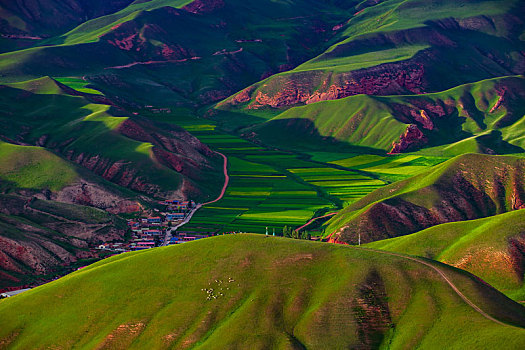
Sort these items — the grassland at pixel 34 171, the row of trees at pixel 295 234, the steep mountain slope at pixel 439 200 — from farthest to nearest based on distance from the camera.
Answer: the grassland at pixel 34 171 < the steep mountain slope at pixel 439 200 < the row of trees at pixel 295 234

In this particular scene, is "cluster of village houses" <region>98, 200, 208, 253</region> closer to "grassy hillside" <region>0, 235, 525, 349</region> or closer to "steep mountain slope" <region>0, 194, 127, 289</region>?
"steep mountain slope" <region>0, 194, 127, 289</region>

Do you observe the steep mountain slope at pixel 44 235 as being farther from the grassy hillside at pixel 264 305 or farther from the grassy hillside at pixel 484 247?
the grassy hillside at pixel 484 247

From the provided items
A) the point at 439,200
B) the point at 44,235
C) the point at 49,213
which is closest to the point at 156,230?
the point at 49,213

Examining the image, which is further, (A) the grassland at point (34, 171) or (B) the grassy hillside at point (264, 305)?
(A) the grassland at point (34, 171)

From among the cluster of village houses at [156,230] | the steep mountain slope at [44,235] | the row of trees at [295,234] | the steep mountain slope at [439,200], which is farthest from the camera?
the steep mountain slope at [439,200]

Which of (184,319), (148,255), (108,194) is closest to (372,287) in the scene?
(184,319)

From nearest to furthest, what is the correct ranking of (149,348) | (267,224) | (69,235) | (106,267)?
1. (149,348)
2. (106,267)
3. (69,235)
4. (267,224)

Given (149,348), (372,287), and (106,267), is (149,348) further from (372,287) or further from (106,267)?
(372,287)

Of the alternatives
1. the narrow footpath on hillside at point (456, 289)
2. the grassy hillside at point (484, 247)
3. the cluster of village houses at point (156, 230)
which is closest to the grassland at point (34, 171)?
the cluster of village houses at point (156, 230)
